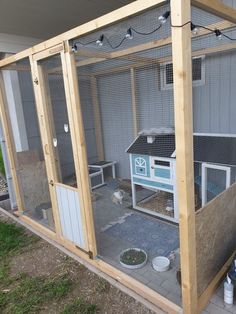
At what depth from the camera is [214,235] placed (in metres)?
1.81

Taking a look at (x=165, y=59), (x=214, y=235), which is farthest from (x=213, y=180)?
(x=165, y=59)

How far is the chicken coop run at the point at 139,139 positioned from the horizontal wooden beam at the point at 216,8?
0.04 ft

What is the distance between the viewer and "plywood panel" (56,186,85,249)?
2.31 meters

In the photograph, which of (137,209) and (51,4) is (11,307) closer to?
(137,209)

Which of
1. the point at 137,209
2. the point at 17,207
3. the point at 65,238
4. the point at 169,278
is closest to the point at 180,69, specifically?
the point at 169,278

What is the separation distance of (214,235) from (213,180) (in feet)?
3.50

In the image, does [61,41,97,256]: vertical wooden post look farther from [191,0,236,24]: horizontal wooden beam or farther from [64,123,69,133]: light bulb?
[191,0,236,24]: horizontal wooden beam

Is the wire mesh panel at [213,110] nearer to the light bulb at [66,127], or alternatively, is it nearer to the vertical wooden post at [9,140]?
the light bulb at [66,127]

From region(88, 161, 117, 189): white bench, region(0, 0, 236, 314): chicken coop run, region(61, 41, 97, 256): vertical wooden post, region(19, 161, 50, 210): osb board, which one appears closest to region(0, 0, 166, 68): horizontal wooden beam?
region(0, 0, 236, 314): chicken coop run

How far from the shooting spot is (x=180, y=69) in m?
1.27

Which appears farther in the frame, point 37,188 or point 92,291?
point 37,188

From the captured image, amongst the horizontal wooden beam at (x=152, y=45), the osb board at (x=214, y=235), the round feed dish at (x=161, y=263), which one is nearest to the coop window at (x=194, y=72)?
the horizontal wooden beam at (x=152, y=45)

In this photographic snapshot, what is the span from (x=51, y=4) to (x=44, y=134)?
1.51 metres

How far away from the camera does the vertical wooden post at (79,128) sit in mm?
1904
